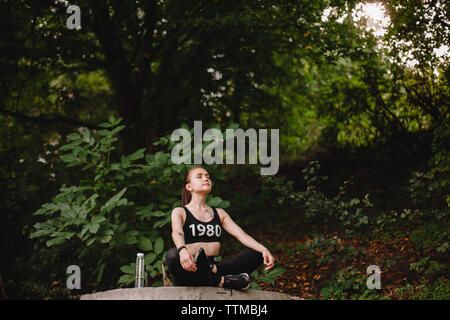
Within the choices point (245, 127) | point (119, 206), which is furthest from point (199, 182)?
point (245, 127)

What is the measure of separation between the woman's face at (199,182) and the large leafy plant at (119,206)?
22.7 inches

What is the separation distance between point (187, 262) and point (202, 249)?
166 mm

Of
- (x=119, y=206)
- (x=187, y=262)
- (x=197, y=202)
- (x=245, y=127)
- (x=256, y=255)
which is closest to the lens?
(x=187, y=262)

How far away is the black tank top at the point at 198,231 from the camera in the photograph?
4.01 m

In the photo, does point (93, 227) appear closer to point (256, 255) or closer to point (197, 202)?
point (197, 202)

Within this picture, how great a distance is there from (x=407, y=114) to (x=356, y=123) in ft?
3.30

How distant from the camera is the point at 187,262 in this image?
11.6 ft

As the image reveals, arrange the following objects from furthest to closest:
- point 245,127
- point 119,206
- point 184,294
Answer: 1. point 245,127
2. point 119,206
3. point 184,294

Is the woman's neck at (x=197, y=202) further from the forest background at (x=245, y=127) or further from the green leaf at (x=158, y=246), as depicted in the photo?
the green leaf at (x=158, y=246)

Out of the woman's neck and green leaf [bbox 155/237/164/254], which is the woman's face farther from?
green leaf [bbox 155/237/164/254]

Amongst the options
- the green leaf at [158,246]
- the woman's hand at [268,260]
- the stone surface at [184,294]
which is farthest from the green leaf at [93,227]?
the woman's hand at [268,260]

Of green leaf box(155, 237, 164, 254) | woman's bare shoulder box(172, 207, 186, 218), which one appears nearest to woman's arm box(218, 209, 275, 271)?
woman's bare shoulder box(172, 207, 186, 218)
